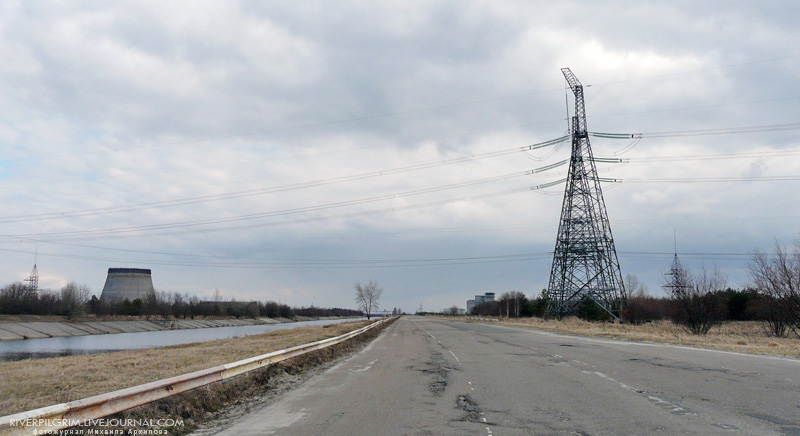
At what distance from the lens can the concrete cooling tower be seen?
417 ft

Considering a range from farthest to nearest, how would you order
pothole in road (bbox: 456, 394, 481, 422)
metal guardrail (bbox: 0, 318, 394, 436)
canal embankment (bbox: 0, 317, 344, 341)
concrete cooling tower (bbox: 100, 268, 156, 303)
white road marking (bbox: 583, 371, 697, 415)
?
concrete cooling tower (bbox: 100, 268, 156, 303) < canal embankment (bbox: 0, 317, 344, 341) < white road marking (bbox: 583, 371, 697, 415) < pothole in road (bbox: 456, 394, 481, 422) < metal guardrail (bbox: 0, 318, 394, 436)

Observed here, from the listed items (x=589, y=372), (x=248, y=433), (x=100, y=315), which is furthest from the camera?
(x=100, y=315)

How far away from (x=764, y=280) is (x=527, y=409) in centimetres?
3974

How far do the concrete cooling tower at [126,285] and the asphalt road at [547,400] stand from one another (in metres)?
129

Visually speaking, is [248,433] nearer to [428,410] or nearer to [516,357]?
[428,410]

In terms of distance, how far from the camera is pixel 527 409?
923 cm

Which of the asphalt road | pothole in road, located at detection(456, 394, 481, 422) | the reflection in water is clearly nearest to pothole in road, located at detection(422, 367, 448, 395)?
the asphalt road

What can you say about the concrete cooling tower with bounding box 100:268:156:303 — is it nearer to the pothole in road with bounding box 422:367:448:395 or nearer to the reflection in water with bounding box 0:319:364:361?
the reflection in water with bounding box 0:319:364:361

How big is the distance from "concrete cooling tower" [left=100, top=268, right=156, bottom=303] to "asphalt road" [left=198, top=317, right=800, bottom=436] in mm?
128562

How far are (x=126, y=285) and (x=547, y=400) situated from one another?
138 m

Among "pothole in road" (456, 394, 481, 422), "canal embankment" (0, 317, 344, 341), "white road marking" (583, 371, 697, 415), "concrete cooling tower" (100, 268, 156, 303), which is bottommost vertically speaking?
"canal embankment" (0, 317, 344, 341)

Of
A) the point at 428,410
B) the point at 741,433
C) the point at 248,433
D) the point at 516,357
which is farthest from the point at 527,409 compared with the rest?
the point at 516,357

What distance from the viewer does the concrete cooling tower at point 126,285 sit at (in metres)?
127

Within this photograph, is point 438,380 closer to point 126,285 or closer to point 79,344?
point 79,344
